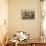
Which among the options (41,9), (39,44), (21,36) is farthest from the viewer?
(41,9)

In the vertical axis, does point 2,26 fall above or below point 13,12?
below

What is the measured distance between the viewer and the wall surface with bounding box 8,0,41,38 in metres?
4.43

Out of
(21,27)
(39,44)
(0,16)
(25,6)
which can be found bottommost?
(39,44)

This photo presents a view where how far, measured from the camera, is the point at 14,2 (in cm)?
454

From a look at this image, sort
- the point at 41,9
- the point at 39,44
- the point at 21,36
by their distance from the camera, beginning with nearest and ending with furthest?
1. the point at 39,44
2. the point at 21,36
3. the point at 41,9

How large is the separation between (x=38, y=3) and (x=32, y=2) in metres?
0.19

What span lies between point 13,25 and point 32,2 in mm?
922

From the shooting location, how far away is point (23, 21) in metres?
4.49

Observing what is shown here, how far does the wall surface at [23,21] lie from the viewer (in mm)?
4426

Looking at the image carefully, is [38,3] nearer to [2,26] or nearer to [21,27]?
[21,27]

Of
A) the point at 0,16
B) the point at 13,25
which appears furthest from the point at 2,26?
the point at 13,25

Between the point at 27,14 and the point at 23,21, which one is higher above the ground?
the point at 27,14

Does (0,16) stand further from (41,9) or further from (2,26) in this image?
(41,9)

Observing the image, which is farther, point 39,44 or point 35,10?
point 35,10
